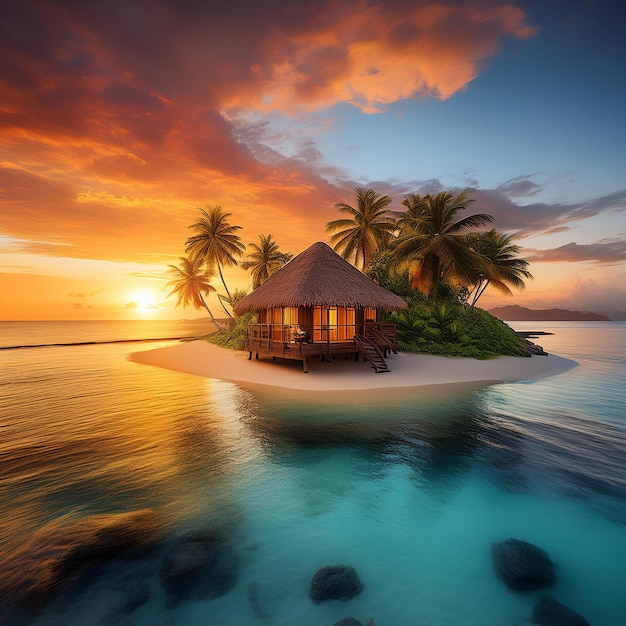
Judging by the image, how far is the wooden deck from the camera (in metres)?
14.5

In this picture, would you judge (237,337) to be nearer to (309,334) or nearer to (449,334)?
(309,334)

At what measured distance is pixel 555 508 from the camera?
4.95 meters

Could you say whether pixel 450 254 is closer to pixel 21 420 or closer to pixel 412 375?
pixel 412 375

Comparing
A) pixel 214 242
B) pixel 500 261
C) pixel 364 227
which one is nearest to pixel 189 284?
pixel 214 242

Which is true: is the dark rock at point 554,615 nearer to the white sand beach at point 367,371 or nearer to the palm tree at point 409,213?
the white sand beach at point 367,371

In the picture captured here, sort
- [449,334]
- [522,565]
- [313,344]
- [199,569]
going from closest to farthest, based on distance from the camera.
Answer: [199,569]
[522,565]
[313,344]
[449,334]

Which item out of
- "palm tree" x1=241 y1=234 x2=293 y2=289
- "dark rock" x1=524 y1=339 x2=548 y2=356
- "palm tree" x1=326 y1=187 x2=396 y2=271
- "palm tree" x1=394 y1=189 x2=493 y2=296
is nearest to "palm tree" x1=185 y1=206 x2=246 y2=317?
"palm tree" x1=241 y1=234 x2=293 y2=289

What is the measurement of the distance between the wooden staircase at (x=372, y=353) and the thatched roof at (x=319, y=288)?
180cm

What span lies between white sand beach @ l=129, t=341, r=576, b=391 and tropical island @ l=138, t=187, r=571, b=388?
0.16m

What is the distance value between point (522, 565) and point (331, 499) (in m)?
2.58

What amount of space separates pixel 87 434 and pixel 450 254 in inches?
785

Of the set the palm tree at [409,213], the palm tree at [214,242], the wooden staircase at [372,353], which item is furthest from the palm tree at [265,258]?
the wooden staircase at [372,353]

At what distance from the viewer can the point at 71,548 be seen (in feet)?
12.9

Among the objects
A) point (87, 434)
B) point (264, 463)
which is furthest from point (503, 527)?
point (87, 434)
